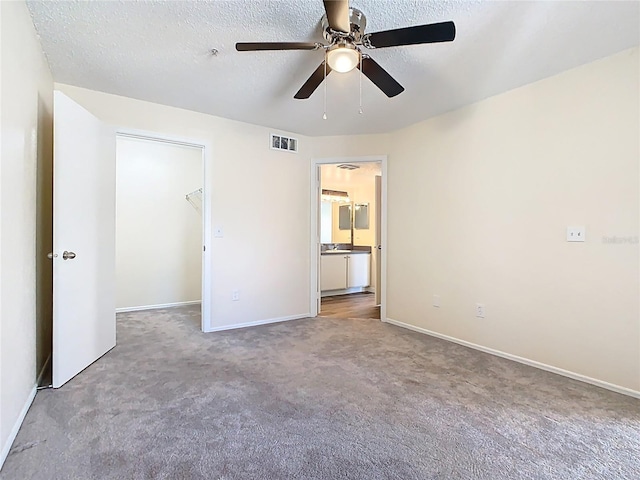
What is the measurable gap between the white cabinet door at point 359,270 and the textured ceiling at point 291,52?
3498 mm

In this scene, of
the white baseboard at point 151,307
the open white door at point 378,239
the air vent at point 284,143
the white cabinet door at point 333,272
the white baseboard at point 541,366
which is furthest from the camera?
the white cabinet door at point 333,272

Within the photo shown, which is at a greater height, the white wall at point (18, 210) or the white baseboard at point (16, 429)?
the white wall at point (18, 210)

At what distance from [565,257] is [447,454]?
180 cm

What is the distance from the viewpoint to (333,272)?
6.07 meters

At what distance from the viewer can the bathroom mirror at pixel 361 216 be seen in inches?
281

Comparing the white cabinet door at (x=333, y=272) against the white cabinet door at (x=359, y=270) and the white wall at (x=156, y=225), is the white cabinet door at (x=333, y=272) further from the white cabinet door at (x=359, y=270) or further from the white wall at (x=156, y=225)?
the white wall at (x=156, y=225)

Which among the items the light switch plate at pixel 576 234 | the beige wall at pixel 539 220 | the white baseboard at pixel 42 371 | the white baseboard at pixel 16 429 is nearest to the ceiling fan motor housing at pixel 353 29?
the beige wall at pixel 539 220

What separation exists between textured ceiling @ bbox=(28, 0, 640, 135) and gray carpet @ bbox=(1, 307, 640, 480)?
7.45ft

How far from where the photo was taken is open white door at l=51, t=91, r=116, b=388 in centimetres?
231

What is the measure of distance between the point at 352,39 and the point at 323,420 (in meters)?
2.12

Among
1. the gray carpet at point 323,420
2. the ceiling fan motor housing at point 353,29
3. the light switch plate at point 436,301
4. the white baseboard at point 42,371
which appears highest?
the ceiling fan motor housing at point 353,29

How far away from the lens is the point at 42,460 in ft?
4.97

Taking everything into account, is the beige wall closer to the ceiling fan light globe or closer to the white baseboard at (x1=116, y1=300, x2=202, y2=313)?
the ceiling fan light globe

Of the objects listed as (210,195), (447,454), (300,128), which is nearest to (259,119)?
(300,128)
